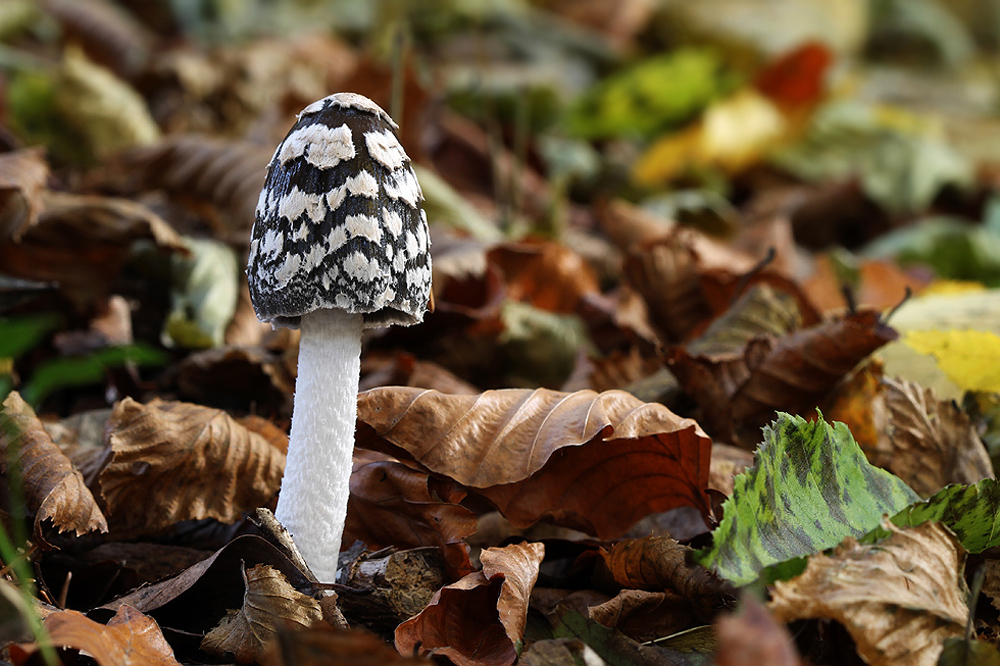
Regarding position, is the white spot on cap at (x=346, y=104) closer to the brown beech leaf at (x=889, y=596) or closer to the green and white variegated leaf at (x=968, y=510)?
the brown beech leaf at (x=889, y=596)

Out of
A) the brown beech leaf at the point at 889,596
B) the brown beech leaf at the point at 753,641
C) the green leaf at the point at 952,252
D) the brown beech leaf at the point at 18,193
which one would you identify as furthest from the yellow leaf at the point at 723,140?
the brown beech leaf at the point at 753,641

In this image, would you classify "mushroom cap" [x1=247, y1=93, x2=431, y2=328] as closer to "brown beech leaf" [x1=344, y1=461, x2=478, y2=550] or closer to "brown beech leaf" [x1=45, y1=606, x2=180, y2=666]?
"brown beech leaf" [x1=344, y1=461, x2=478, y2=550]

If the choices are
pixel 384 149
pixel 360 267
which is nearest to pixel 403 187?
pixel 384 149

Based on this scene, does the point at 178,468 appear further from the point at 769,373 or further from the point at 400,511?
the point at 769,373

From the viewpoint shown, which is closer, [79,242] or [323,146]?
[323,146]

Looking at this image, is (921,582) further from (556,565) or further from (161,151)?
(161,151)

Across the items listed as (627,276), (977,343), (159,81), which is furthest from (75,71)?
(977,343)

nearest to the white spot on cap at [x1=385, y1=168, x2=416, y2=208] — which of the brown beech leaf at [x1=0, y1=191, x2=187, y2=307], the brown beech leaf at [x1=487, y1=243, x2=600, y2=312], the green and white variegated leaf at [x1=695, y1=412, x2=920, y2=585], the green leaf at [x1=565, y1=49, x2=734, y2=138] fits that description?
the green and white variegated leaf at [x1=695, y1=412, x2=920, y2=585]
